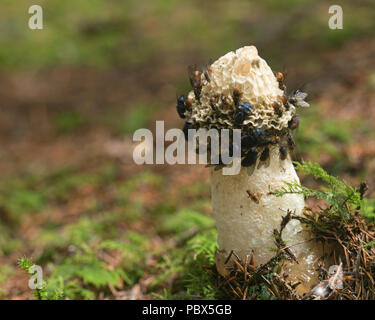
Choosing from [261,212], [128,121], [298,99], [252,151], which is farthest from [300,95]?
[128,121]

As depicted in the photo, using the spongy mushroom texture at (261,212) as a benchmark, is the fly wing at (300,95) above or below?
above

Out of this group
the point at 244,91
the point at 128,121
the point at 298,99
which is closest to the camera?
the point at 244,91

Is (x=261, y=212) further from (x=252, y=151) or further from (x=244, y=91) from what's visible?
(x=244, y=91)

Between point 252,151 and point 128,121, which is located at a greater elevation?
point 128,121

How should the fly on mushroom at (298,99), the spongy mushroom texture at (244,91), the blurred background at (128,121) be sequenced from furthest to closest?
1. the blurred background at (128,121)
2. the fly on mushroom at (298,99)
3. the spongy mushroom texture at (244,91)

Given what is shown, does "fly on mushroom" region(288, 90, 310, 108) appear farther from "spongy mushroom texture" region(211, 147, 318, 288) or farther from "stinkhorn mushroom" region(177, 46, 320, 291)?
"spongy mushroom texture" region(211, 147, 318, 288)

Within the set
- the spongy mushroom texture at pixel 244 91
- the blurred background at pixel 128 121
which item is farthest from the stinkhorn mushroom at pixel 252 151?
the blurred background at pixel 128 121

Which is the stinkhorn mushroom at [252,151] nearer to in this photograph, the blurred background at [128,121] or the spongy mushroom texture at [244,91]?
the spongy mushroom texture at [244,91]
